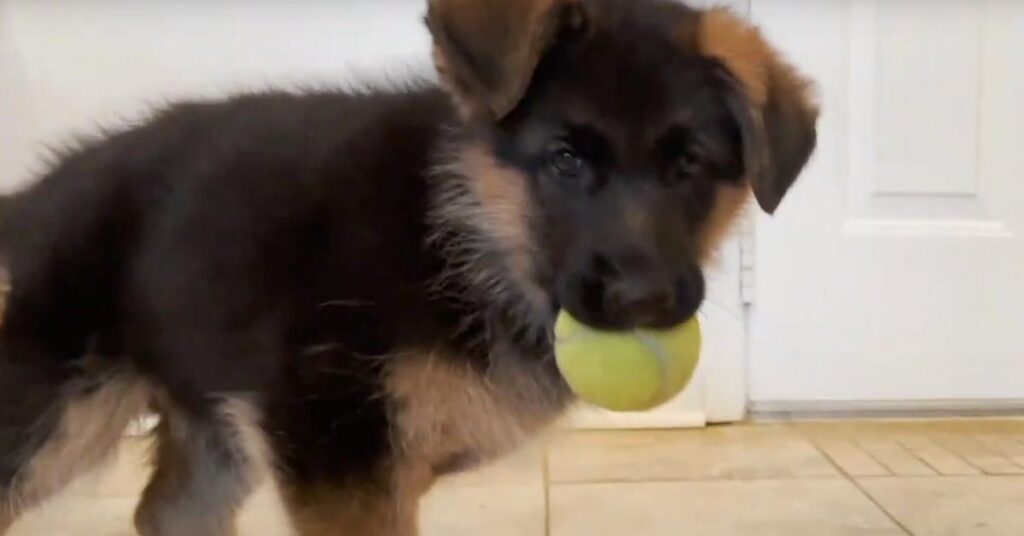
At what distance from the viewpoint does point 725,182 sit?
1.60 metres

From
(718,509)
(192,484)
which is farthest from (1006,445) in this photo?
(192,484)

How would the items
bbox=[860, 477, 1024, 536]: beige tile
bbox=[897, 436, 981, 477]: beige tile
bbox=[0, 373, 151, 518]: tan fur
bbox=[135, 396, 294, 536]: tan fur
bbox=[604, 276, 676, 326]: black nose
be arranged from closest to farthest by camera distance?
bbox=[604, 276, 676, 326]: black nose < bbox=[0, 373, 151, 518]: tan fur < bbox=[135, 396, 294, 536]: tan fur < bbox=[860, 477, 1024, 536]: beige tile < bbox=[897, 436, 981, 477]: beige tile


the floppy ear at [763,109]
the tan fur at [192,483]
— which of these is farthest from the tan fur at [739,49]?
the tan fur at [192,483]

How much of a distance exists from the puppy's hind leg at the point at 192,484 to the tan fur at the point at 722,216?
71 cm

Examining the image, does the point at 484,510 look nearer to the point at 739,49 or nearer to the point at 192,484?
the point at 192,484

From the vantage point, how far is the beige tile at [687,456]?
98.7 inches

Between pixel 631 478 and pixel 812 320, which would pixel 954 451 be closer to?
pixel 812 320

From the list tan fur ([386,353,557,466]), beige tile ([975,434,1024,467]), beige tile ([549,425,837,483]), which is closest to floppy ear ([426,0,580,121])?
tan fur ([386,353,557,466])

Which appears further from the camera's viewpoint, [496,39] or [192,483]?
[192,483]

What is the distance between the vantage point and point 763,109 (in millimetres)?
1573

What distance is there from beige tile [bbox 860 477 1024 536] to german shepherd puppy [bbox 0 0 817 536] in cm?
83

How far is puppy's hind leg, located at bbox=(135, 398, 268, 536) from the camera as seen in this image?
6.10ft

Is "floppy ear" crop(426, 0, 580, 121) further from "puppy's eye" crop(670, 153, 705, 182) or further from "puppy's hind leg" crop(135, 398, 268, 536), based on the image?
"puppy's hind leg" crop(135, 398, 268, 536)

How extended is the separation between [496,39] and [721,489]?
1.23m
